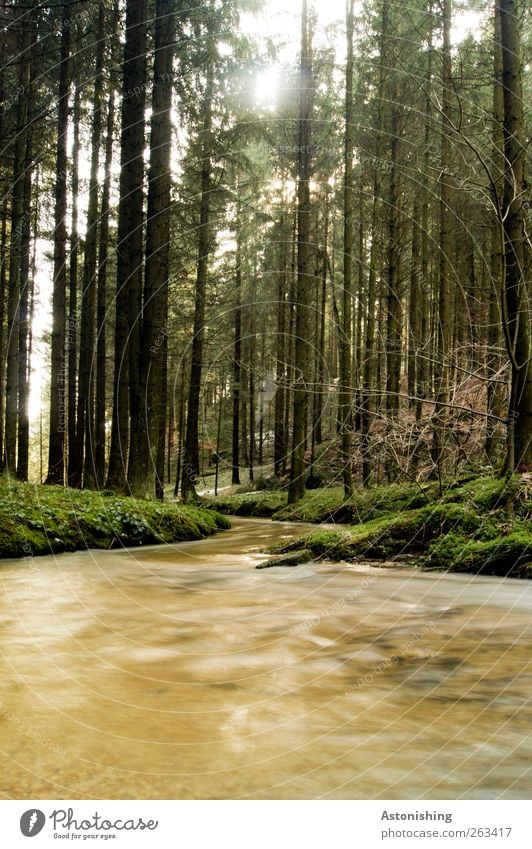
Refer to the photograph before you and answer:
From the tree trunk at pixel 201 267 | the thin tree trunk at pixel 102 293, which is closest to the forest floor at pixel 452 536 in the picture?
the tree trunk at pixel 201 267

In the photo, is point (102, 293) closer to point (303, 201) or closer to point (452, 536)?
point (303, 201)

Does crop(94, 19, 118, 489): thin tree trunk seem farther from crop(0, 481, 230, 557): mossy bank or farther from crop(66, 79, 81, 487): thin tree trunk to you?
crop(0, 481, 230, 557): mossy bank

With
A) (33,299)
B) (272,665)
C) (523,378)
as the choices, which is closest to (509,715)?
(272,665)

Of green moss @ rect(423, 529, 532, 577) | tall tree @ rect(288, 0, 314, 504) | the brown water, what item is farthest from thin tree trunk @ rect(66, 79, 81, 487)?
green moss @ rect(423, 529, 532, 577)

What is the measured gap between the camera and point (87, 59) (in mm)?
16281

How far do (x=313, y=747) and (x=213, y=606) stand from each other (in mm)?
3105

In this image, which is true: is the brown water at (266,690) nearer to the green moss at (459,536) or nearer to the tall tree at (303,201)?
the green moss at (459,536)

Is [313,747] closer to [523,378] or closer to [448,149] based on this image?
[523,378]

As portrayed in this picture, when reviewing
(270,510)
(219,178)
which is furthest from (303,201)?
(270,510)
